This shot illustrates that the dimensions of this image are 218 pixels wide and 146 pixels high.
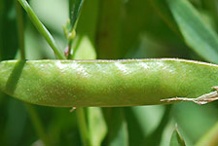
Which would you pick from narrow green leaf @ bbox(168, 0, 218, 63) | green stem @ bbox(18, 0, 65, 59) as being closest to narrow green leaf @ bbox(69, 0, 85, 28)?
green stem @ bbox(18, 0, 65, 59)

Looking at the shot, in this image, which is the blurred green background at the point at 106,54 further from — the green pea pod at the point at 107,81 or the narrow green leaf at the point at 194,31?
the green pea pod at the point at 107,81

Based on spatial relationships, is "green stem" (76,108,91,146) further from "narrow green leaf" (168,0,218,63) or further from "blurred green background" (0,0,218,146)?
"narrow green leaf" (168,0,218,63)

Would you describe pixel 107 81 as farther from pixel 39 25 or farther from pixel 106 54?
pixel 106 54

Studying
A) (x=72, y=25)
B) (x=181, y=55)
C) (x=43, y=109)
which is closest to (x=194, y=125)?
(x=181, y=55)

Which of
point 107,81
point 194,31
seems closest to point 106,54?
point 194,31

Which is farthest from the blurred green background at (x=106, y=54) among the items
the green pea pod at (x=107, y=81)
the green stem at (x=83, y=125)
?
the green pea pod at (x=107, y=81)

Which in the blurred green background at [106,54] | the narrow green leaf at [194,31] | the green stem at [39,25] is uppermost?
the green stem at [39,25]

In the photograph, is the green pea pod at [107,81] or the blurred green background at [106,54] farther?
Answer: the blurred green background at [106,54]
